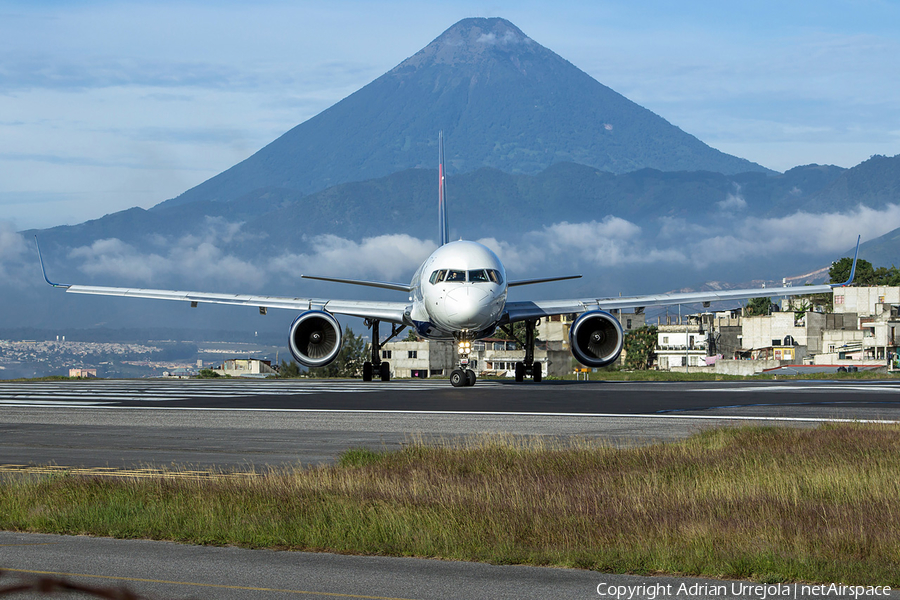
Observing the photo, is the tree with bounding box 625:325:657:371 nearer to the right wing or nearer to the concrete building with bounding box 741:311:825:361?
the concrete building with bounding box 741:311:825:361

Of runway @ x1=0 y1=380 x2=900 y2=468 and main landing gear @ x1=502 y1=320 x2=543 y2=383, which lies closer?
runway @ x1=0 y1=380 x2=900 y2=468

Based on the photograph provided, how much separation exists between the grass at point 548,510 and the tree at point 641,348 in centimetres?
15232

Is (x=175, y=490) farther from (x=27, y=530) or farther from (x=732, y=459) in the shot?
(x=732, y=459)

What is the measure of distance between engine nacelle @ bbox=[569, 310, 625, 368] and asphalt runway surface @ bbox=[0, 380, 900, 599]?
4.78ft

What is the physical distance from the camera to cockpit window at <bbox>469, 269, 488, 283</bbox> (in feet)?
129

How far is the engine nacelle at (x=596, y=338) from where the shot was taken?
4184 centimetres

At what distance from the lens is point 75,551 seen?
1090 cm

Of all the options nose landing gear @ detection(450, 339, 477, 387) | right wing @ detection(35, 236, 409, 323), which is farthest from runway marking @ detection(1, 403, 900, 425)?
right wing @ detection(35, 236, 409, 323)

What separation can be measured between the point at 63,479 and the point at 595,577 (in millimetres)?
8720

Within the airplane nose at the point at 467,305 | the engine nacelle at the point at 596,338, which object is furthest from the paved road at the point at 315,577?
the engine nacelle at the point at 596,338

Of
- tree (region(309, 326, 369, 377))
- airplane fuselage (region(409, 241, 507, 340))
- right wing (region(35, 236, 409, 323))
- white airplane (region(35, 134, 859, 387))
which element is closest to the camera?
airplane fuselage (region(409, 241, 507, 340))

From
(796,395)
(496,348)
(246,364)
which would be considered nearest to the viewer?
(796,395)

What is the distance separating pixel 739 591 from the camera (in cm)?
914

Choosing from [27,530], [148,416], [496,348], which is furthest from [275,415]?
[496,348]
